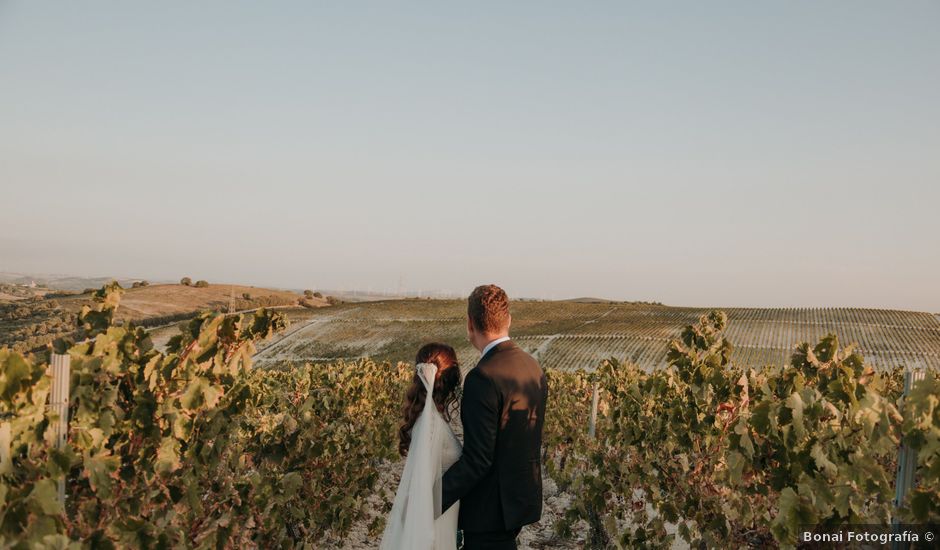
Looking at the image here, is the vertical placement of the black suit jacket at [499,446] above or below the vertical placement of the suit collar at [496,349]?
below

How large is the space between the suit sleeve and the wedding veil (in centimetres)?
8

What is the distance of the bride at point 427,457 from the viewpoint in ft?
10.1

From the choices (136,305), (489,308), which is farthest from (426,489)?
(136,305)

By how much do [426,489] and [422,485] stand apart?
0.03 meters

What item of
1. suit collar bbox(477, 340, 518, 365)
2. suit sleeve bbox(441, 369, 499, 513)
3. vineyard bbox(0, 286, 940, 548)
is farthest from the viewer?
suit collar bbox(477, 340, 518, 365)

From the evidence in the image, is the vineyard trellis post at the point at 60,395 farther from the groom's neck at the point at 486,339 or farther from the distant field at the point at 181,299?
the distant field at the point at 181,299

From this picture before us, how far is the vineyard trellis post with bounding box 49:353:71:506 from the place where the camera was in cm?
269

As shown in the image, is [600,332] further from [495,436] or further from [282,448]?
[495,436]

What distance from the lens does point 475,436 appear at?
3021mm

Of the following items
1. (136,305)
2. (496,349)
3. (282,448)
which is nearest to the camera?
(496,349)

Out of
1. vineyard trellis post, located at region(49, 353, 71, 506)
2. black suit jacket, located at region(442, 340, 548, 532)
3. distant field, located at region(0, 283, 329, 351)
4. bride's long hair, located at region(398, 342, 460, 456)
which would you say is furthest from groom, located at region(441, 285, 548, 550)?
distant field, located at region(0, 283, 329, 351)

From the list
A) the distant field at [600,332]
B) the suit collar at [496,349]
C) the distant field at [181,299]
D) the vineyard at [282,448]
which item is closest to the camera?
the vineyard at [282,448]

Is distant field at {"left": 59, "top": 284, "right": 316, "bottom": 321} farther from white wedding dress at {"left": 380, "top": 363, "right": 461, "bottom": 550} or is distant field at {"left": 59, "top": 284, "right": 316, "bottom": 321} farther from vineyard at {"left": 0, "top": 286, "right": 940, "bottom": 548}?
white wedding dress at {"left": 380, "top": 363, "right": 461, "bottom": 550}

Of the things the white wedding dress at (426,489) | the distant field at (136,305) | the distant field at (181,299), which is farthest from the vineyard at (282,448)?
the distant field at (181,299)
